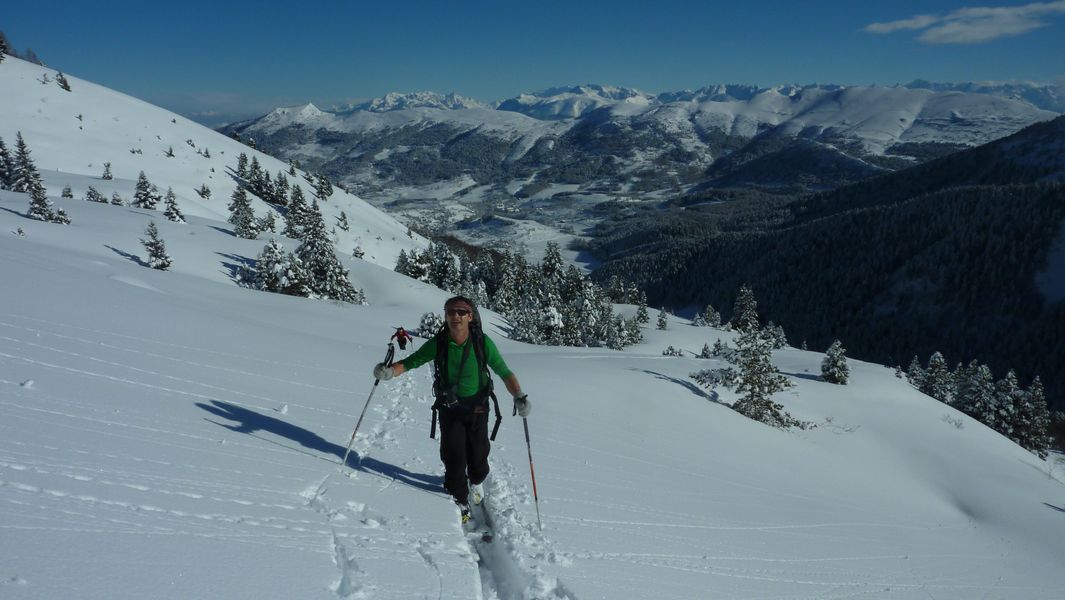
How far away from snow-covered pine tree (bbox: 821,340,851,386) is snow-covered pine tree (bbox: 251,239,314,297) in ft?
110

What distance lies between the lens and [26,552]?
9.61 feet

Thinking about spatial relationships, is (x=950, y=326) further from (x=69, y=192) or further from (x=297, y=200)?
(x=69, y=192)

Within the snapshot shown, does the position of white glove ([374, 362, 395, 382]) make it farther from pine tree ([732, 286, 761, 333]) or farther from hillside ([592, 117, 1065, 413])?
hillside ([592, 117, 1065, 413])

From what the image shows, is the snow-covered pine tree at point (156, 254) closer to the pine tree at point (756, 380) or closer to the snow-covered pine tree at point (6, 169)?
the snow-covered pine tree at point (6, 169)

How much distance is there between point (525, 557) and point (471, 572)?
0.92 m

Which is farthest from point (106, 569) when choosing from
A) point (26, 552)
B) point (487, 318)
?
point (487, 318)

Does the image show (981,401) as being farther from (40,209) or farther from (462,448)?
(40,209)

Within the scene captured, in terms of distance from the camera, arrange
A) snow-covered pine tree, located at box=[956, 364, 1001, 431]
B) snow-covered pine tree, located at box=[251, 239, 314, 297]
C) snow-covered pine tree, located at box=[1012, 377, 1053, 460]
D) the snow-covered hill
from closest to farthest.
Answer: snow-covered pine tree, located at box=[251, 239, 314, 297], snow-covered pine tree, located at box=[1012, 377, 1053, 460], snow-covered pine tree, located at box=[956, 364, 1001, 431], the snow-covered hill

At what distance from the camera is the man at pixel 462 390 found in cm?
591

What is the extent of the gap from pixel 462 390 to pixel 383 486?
157 centimetres

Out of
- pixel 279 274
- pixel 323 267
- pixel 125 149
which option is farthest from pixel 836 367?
pixel 125 149

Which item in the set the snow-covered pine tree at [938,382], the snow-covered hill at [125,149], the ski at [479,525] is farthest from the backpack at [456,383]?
the snow-covered pine tree at [938,382]

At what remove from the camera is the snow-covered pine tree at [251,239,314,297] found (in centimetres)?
3316

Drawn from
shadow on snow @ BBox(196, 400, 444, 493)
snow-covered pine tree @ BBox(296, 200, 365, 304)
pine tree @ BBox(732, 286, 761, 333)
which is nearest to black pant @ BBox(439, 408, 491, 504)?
shadow on snow @ BBox(196, 400, 444, 493)
